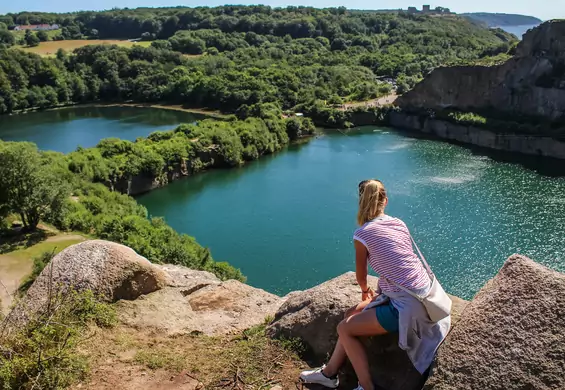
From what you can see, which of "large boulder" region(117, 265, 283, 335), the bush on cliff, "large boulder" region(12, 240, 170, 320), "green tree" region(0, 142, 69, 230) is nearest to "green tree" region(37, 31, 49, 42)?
"green tree" region(0, 142, 69, 230)

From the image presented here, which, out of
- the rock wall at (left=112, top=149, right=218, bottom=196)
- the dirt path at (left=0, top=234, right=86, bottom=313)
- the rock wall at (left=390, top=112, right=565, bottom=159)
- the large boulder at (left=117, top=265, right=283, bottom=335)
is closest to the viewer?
the large boulder at (left=117, top=265, right=283, bottom=335)

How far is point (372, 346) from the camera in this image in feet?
23.3

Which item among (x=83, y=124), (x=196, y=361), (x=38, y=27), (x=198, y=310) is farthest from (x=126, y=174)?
(x=38, y=27)

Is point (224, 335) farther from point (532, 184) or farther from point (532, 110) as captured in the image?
point (532, 110)

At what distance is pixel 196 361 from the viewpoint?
25.3 ft

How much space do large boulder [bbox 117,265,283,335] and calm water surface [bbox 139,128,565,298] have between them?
17.8 m

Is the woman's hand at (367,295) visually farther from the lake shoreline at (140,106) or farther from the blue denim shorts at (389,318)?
the lake shoreline at (140,106)

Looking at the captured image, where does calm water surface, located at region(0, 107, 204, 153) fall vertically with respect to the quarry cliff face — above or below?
below

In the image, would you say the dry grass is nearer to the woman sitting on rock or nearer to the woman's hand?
the woman sitting on rock

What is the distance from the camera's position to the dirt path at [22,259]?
25672 millimetres

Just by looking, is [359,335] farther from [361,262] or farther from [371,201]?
[371,201]

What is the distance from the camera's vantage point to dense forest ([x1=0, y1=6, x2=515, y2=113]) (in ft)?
315

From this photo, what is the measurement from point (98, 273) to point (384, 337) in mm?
5245

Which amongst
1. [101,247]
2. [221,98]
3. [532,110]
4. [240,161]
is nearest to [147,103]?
[221,98]
